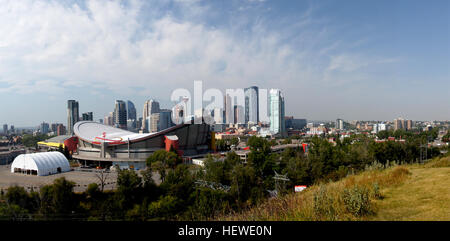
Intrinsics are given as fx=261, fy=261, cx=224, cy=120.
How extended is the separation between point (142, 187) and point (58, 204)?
325 centimetres

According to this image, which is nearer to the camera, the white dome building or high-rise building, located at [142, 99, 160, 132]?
the white dome building

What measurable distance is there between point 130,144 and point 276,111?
55451 millimetres

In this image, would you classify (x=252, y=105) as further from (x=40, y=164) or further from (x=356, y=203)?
(x=356, y=203)

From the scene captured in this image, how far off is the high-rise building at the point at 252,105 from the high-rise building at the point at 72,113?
5540 cm

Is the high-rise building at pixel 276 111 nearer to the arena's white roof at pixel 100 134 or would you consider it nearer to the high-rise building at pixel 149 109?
the high-rise building at pixel 149 109

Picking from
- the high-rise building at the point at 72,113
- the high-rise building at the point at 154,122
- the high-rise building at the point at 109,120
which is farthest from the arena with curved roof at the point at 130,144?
the high-rise building at the point at 109,120

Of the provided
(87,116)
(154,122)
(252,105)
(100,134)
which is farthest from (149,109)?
(100,134)

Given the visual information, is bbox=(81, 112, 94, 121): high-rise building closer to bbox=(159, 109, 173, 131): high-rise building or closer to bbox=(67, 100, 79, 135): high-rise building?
bbox=(67, 100, 79, 135): high-rise building

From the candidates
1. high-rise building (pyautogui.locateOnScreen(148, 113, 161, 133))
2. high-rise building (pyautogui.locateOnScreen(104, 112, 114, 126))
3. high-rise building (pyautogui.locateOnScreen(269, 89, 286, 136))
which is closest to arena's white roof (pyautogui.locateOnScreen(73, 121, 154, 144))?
high-rise building (pyautogui.locateOnScreen(148, 113, 161, 133))

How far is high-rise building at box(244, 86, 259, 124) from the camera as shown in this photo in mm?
97650

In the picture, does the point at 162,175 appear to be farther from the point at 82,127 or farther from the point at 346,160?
the point at 82,127

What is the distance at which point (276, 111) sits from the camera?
75.1 meters

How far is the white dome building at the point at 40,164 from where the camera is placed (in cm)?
1972
